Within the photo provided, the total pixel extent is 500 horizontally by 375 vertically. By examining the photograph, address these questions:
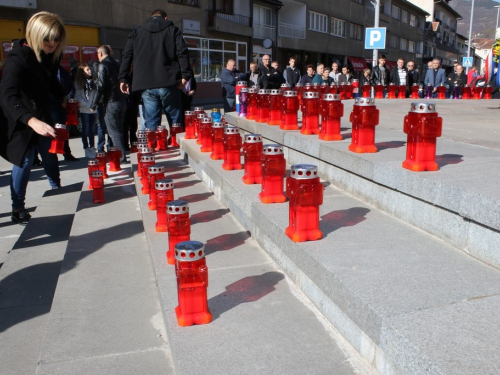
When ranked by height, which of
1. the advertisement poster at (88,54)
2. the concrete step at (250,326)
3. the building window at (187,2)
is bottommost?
the concrete step at (250,326)

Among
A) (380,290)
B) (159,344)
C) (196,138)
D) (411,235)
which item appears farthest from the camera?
(196,138)

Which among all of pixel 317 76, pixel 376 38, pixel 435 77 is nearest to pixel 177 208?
pixel 317 76

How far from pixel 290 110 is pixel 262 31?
109 feet

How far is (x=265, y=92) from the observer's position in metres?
5.94

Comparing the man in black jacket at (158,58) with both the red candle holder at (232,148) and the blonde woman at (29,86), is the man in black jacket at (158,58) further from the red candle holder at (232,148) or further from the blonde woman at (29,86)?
the red candle holder at (232,148)

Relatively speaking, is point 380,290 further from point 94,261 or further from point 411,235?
point 94,261

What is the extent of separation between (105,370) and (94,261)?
1.48m

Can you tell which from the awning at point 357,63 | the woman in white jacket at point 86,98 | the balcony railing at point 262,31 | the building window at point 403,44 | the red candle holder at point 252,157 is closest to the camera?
the red candle holder at point 252,157

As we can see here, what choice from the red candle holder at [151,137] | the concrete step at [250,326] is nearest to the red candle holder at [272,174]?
the concrete step at [250,326]

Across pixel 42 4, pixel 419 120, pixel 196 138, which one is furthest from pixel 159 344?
pixel 42 4

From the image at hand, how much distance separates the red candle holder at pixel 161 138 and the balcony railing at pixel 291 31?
33363mm

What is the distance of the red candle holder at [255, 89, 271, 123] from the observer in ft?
19.4

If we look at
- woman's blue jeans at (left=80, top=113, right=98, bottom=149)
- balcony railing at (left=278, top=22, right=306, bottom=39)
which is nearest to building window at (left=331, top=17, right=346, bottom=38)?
balcony railing at (left=278, top=22, right=306, bottom=39)

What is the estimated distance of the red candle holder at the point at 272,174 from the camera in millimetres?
3365
